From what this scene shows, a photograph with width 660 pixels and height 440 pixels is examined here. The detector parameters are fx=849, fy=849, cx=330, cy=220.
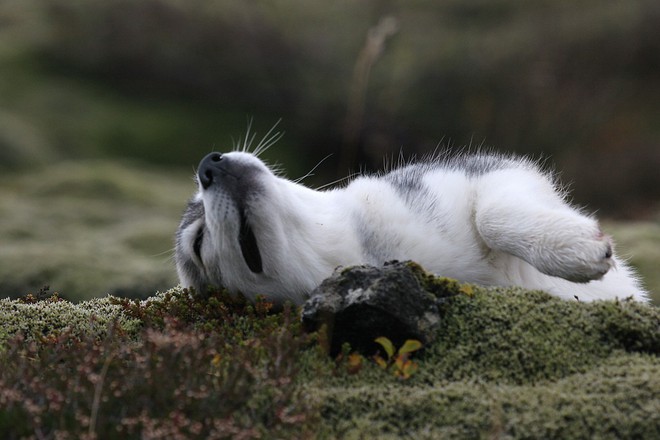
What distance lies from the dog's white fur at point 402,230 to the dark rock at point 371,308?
70 centimetres

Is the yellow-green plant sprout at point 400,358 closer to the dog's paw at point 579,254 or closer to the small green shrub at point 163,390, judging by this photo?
the small green shrub at point 163,390

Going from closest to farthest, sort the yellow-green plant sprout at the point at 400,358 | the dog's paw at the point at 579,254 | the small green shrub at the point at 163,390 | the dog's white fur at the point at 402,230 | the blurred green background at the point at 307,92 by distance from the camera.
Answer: the small green shrub at the point at 163,390 < the yellow-green plant sprout at the point at 400,358 < the dog's paw at the point at 579,254 < the dog's white fur at the point at 402,230 < the blurred green background at the point at 307,92

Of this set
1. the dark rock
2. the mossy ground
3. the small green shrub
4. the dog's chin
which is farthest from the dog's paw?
the dog's chin

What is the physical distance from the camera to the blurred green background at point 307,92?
61.5 feet

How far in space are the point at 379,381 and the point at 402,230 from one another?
1.43 metres

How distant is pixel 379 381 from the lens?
13.3 feet

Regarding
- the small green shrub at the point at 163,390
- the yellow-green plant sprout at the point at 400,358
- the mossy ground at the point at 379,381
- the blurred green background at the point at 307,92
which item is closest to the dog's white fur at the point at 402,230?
the mossy ground at the point at 379,381

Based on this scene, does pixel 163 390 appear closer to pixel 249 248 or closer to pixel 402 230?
pixel 249 248

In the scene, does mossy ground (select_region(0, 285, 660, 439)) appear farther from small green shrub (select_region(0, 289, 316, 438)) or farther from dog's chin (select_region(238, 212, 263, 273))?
dog's chin (select_region(238, 212, 263, 273))

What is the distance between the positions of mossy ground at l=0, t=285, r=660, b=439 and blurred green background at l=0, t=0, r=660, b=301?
35.6ft

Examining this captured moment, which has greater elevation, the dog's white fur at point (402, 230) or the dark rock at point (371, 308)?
the dog's white fur at point (402, 230)

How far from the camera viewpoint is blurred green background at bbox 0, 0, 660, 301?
18734 millimetres

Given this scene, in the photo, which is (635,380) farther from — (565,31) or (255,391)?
(565,31)

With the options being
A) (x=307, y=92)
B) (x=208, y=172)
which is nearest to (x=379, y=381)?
(x=208, y=172)
